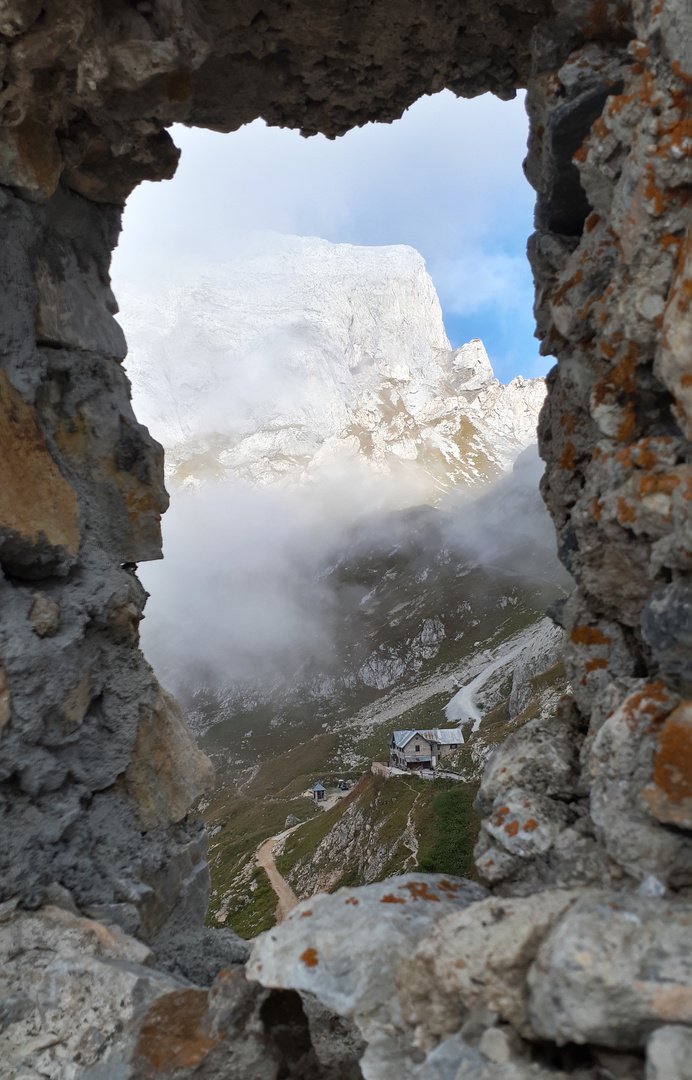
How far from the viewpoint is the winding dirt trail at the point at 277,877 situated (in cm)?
4262

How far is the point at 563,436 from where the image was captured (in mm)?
9477

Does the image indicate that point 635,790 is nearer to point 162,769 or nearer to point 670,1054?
point 670,1054

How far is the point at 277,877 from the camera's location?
167 feet

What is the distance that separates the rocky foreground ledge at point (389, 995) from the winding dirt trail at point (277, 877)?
94.8 feet

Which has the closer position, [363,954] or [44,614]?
[363,954]

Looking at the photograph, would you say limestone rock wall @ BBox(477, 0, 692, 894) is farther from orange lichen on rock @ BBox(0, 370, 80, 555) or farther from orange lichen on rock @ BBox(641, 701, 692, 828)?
orange lichen on rock @ BBox(0, 370, 80, 555)

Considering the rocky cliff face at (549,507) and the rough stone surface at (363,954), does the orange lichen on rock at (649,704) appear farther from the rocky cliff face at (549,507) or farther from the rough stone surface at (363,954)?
the rough stone surface at (363,954)

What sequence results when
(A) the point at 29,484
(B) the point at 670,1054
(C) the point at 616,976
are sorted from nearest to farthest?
(B) the point at 670,1054
(C) the point at 616,976
(A) the point at 29,484

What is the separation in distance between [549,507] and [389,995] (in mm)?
7253

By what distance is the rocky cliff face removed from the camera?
502 centimetres

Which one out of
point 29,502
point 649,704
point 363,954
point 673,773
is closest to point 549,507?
point 649,704

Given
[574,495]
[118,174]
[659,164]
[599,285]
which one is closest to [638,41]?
[659,164]

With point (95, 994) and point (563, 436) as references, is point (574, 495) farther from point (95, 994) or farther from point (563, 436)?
point (95, 994)

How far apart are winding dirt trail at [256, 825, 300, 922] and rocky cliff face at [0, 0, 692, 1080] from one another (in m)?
28.9
